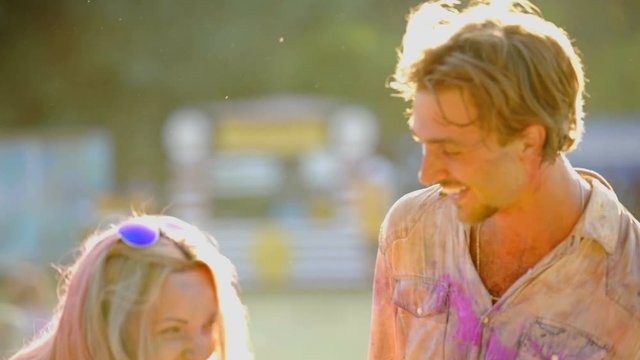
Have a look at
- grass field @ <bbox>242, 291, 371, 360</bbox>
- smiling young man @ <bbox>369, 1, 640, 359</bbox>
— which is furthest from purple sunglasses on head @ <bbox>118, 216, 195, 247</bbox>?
grass field @ <bbox>242, 291, 371, 360</bbox>

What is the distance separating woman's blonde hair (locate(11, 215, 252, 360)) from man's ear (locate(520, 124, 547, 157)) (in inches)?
34.3

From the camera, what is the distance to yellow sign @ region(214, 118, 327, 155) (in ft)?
99.6

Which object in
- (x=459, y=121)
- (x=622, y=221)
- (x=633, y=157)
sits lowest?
(x=633, y=157)

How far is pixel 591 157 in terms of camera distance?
32.2 metres

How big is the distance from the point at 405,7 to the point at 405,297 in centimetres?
2758

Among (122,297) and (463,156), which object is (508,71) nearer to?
(463,156)

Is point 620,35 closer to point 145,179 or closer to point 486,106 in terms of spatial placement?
point 145,179

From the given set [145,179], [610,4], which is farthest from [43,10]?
[610,4]

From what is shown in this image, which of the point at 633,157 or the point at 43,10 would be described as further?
the point at 633,157

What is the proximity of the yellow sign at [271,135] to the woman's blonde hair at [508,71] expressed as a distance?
26.7m

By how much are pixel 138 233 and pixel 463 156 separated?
0.90 m

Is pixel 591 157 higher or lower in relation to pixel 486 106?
lower

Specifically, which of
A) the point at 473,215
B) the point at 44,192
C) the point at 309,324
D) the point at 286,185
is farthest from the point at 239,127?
the point at 473,215

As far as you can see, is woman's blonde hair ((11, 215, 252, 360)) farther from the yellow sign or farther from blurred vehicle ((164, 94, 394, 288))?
the yellow sign
